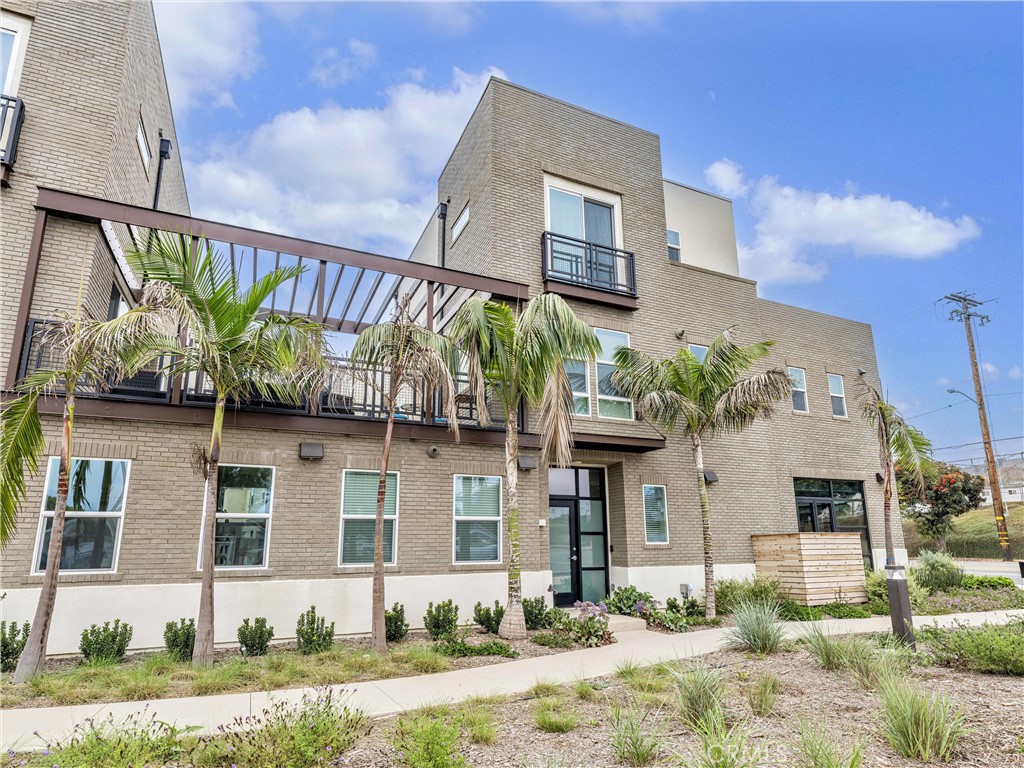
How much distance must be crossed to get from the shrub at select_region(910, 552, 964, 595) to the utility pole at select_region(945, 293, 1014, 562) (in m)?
13.3

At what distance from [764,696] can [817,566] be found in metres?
8.26

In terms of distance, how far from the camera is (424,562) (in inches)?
386

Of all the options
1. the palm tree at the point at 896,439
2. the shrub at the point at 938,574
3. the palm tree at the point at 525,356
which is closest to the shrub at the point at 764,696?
the palm tree at the point at 525,356

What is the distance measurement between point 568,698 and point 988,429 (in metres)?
28.6

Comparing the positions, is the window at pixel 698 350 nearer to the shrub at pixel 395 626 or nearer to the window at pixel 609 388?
the window at pixel 609 388

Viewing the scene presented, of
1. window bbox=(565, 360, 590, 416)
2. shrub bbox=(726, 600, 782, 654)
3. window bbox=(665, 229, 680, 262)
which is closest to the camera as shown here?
shrub bbox=(726, 600, 782, 654)

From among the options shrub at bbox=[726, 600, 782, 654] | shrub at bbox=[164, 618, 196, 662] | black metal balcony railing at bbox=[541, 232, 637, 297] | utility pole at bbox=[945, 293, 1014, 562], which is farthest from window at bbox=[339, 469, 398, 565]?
utility pole at bbox=[945, 293, 1014, 562]

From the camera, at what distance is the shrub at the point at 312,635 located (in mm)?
7738

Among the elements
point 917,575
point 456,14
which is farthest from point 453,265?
point 917,575

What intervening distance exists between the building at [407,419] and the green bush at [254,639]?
85 centimetres

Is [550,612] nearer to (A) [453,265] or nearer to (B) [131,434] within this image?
(B) [131,434]

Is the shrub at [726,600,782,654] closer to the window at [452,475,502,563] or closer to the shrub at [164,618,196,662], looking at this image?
the window at [452,475,502,563]

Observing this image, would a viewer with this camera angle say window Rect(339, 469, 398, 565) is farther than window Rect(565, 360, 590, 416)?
No

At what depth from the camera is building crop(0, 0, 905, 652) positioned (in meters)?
8.11
